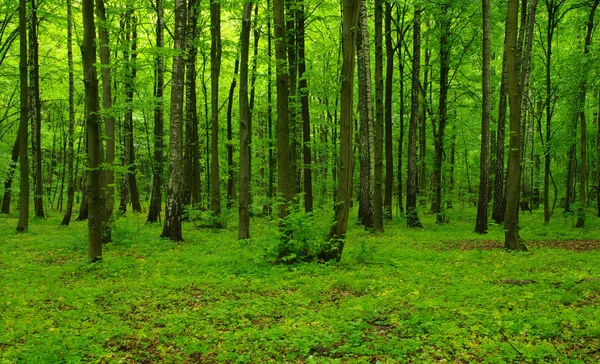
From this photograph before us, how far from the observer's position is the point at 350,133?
915 cm

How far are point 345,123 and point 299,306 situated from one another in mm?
4442

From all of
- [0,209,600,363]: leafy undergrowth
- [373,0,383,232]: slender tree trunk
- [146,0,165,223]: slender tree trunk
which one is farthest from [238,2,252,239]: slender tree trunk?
[146,0,165,223]: slender tree trunk

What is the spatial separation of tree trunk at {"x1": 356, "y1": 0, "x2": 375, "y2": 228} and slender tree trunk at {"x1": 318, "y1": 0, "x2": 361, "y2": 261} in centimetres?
621

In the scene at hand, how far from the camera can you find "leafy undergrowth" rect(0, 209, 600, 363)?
4695 mm

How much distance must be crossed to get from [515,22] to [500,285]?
7.16 m

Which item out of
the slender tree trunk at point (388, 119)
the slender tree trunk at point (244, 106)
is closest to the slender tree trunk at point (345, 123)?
the slender tree trunk at point (244, 106)

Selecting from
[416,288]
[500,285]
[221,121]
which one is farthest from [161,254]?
[221,121]

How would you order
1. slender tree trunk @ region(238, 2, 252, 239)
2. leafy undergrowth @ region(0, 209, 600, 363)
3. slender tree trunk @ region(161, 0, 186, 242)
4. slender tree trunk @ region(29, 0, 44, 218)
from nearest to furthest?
leafy undergrowth @ region(0, 209, 600, 363) < slender tree trunk @ region(238, 2, 252, 239) < slender tree trunk @ region(161, 0, 186, 242) < slender tree trunk @ region(29, 0, 44, 218)

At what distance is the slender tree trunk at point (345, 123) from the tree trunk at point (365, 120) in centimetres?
621

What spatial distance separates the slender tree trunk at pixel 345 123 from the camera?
8805 mm

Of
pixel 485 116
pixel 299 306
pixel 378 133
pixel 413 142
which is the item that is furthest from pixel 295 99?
pixel 299 306

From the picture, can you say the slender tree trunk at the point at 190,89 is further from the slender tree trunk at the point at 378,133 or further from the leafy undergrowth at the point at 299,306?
the slender tree trunk at the point at 378,133

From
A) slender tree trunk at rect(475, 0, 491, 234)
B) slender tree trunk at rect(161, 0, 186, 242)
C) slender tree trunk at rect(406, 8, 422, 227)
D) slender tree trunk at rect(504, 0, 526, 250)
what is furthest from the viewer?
slender tree trunk at rect(406, 8, 422, 227)

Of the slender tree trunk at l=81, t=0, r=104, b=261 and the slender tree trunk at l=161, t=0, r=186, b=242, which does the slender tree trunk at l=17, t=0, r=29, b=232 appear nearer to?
the slender tree trunk at l=161, t=0, r=186, b=242
